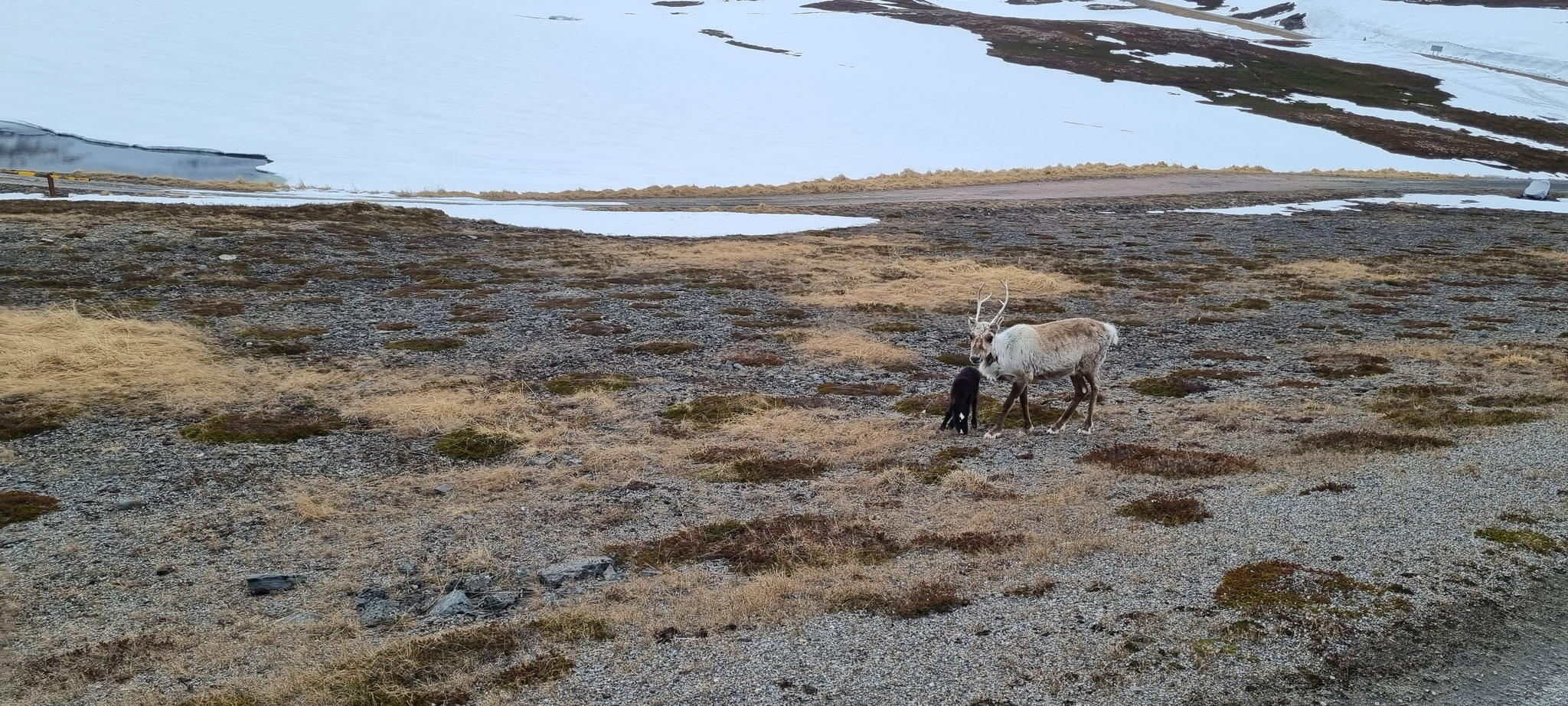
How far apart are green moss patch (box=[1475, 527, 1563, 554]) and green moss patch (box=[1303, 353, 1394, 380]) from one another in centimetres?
1071

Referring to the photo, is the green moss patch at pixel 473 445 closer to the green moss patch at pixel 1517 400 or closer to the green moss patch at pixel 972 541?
the green moss patch at pixel 972 541

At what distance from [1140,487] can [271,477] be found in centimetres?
1357

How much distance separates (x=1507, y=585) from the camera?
998 centimetres

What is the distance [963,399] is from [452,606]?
9866 mm

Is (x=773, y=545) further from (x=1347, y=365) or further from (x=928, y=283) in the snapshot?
(x=928, y=283)

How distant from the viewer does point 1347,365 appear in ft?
73.1

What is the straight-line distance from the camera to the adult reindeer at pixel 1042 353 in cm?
1692

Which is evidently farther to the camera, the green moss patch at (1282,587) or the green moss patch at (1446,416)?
the green moss patch at (1446,416)

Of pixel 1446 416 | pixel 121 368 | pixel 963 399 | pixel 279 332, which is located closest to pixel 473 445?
pixel 963 399

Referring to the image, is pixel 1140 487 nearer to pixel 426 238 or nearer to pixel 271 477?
pixel 271 477

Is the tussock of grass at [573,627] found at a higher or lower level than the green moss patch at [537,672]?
higher

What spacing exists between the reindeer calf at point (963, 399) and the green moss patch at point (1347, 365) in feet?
31.2

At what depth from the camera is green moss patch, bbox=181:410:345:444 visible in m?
16.9

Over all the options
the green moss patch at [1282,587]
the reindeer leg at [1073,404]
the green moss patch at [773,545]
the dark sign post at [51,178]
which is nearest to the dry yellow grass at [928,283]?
the reindeer leg at [1073,404]
